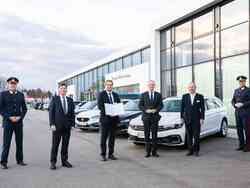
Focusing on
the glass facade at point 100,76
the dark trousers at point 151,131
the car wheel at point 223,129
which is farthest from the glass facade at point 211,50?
the glass facade at point 100,76

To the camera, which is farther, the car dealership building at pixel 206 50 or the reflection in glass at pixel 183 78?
the reflection in glass at pixel 183 78

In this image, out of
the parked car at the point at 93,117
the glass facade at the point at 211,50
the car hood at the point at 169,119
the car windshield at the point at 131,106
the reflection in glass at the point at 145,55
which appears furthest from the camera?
the reflection in glass at the point at 145,55

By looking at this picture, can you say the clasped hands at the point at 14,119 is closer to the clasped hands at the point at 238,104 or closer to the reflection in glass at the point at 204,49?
the clasped hands at the point at 238,104

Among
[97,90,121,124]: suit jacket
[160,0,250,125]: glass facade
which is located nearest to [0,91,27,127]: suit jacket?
[97,90,121,124]: suit jacket

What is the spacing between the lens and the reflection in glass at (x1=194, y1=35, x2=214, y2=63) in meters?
16.5

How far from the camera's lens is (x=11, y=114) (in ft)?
22.9

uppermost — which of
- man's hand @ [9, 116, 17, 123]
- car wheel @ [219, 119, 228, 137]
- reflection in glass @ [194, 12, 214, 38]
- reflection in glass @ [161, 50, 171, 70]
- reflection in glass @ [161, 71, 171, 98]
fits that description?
reflection in glass @ [194, 12, 214, 38]

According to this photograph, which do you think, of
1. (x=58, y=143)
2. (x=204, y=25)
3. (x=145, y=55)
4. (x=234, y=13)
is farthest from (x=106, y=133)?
(x=145, y=55)

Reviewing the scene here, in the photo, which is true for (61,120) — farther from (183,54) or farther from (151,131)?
(183,54)

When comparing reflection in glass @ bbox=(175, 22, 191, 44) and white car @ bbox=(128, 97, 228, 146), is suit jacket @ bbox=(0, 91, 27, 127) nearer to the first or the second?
white car @ bbox=(128, 97, 228, 146)

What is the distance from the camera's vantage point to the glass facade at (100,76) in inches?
1233

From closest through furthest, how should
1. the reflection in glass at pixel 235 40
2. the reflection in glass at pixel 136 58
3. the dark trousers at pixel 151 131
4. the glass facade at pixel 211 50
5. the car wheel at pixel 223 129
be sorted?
the dark trousers at pixel 151 131 → the car wheel at pixel 223 129 → the reflection in glass at pixel 235 40 → the glass facade at pixel 211 50 → the reflection in glass at pixel 136 58

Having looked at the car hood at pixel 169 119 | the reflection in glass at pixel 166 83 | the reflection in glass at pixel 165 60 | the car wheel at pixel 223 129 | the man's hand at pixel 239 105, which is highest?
the reflection in glass at pixel 165 60

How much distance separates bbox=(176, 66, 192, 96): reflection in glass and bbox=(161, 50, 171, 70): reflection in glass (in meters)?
1.33
